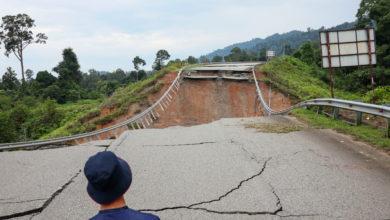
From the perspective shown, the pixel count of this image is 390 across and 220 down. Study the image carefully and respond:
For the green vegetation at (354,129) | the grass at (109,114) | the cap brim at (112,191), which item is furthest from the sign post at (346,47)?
the grass at (109,114)

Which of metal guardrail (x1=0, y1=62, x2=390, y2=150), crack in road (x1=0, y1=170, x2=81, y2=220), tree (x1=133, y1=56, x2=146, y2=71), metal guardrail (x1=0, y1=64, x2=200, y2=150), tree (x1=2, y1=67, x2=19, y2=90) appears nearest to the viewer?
crack in road (x1=0, y1=170, x2=81, y2=220)

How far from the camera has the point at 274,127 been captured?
9516mm

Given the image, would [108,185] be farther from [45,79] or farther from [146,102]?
[45,79]

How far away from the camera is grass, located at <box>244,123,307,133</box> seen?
8.95 meters

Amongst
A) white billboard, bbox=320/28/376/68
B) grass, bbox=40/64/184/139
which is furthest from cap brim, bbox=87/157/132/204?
grass, bbox=40/64/184/139

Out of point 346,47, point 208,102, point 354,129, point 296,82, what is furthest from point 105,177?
point 296,82

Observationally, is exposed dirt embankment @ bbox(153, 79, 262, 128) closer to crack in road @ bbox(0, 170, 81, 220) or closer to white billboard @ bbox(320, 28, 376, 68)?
white billboard @ bbox(320, 28, 376, 68)

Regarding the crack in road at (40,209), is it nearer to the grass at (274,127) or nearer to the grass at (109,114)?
the grass at (274,127)

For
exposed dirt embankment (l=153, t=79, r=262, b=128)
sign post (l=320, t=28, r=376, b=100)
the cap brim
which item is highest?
sign post (l=320, t=28, r=376, b=100)

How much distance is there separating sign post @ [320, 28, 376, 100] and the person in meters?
12.4

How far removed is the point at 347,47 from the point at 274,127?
6076 millimetres

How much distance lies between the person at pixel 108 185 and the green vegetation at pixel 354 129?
6439mm

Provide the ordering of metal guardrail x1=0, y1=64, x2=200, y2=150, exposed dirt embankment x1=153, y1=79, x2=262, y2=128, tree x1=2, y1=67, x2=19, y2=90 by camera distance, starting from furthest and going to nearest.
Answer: tree x1=2, y1=67, x2=19, y2=90, exposed dirt embankment x1=153, y1=79, x2=262, y2=128, metal guardrail x1=0, y1=64, x2=200, y2=150

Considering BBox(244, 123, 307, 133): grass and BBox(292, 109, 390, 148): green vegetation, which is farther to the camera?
BBox(244, 123, 307, 133): grass
